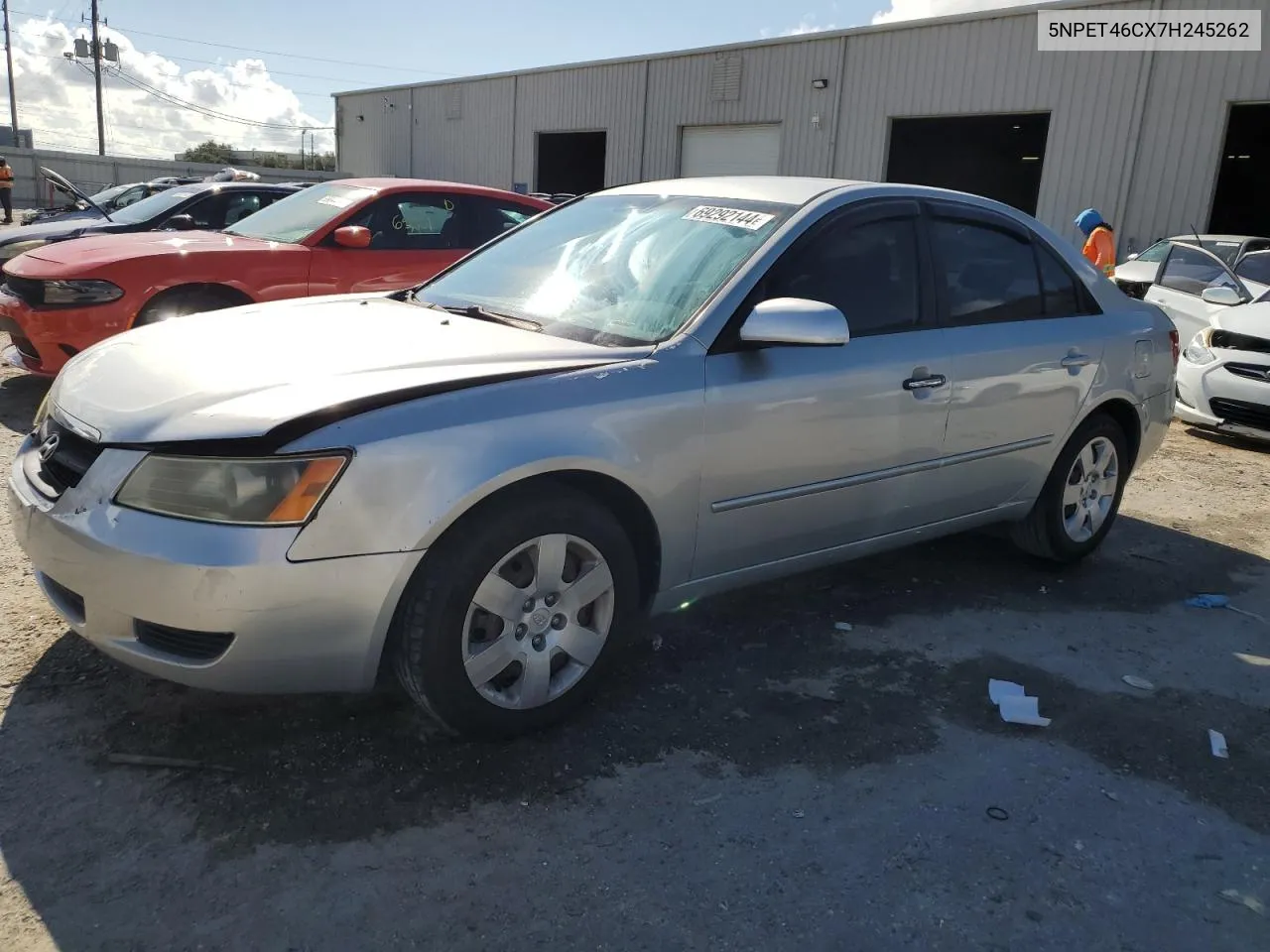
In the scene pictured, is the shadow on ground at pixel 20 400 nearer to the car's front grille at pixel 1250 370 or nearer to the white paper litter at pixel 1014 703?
the white paper litter at pixel 1014 703

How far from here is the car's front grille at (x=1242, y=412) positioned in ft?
24.2

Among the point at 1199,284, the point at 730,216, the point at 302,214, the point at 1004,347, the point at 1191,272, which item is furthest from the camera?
the point at 1191,272

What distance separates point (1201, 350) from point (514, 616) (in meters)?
7.15

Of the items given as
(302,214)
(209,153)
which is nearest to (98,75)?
(209,153)

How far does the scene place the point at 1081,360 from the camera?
4.34 metres

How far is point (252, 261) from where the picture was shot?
638cm

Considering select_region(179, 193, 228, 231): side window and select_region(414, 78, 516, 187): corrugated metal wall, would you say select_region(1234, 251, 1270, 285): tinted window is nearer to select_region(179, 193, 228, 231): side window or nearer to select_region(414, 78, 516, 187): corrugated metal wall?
select_region(179, 193, 228, 231): side window

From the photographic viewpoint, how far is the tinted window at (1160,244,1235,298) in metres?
9.02

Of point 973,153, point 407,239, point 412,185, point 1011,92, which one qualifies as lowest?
point 407,239

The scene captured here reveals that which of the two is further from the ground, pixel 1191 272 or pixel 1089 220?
pixel 1089 220

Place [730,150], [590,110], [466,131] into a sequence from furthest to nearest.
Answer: [466,131] < [590,110] < [730,150]

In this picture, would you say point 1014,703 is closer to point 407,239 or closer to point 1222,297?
point 407,239

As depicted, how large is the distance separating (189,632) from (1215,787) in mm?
2904

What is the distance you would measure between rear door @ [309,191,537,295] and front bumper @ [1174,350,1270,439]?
17.5ft
